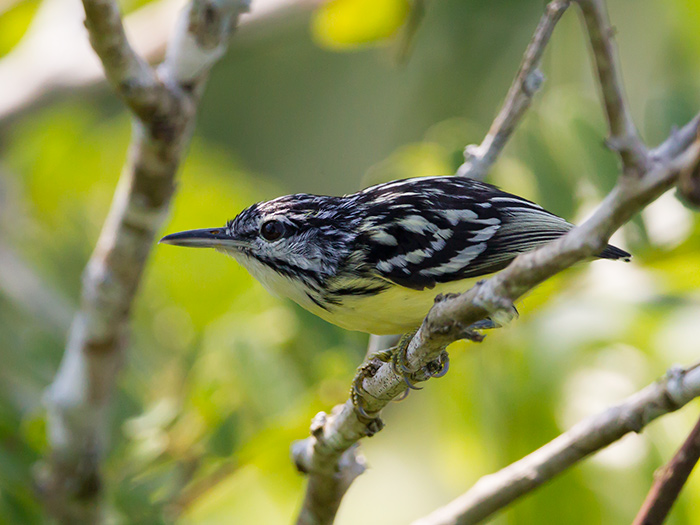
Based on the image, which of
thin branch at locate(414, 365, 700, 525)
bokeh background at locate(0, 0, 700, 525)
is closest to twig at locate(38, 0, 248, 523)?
bokeh background at locate(0, 0, 700, 525)

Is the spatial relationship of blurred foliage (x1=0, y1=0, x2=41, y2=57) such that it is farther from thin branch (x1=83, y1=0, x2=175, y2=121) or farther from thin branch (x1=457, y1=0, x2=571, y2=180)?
Answer: thin branch (x1=457, y1=0, x2=571, y2=180)

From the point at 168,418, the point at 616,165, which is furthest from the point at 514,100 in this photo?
the point at 168,418

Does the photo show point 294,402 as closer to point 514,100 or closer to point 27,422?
point 27,422

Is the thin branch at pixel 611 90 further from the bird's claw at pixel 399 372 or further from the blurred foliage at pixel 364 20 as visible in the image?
the blurred foliage at pixel 364 20

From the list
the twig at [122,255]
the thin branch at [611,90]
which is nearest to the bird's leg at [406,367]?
the thin branch at [611,90]

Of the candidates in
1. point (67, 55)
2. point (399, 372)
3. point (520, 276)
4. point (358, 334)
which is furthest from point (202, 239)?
point (67, 55)

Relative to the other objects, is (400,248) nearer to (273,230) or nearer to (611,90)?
(273,230)
